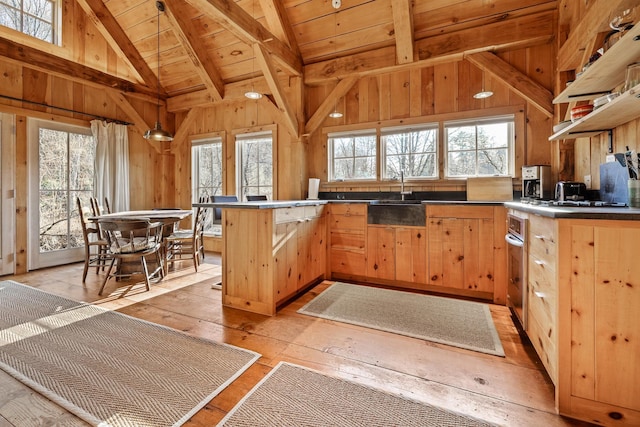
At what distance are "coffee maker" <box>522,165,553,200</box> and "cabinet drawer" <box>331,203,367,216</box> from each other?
5.17 feet

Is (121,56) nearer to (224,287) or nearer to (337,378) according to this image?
(224,287)

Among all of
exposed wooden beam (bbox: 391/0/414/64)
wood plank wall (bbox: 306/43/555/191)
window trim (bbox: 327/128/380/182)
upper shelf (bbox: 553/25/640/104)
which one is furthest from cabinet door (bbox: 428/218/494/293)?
exposed wooden beam (bbox: 391/0/414/64)

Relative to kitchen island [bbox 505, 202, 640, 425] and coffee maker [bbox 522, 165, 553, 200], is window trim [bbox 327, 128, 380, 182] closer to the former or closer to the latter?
coffee maker [bbox 522, 165, 553, 200]

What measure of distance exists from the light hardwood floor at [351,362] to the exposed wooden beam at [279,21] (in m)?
3.33

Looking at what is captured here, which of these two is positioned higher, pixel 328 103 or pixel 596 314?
pixel 328 103

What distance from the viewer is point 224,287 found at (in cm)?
264

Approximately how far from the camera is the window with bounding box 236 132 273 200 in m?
4.72

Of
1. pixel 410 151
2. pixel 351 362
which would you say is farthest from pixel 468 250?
pixel 351 362

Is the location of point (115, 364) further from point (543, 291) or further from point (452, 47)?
point (452, 47)

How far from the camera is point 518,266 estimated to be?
2.06 metres

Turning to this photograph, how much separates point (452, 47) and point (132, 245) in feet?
13.7

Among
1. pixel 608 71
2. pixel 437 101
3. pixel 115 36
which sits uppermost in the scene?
pixel 115 36

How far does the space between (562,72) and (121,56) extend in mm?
5997

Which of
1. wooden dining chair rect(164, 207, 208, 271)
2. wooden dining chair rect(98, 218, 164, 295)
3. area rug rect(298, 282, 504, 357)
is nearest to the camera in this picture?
area rug rect(298, 282, 504, 357)
